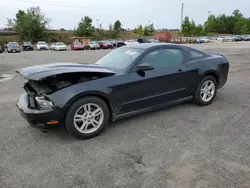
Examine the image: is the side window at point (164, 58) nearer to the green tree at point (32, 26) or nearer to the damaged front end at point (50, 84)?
the damaged front end at point (50, 84)

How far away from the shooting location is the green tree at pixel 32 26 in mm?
56281

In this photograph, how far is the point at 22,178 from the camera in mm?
2514

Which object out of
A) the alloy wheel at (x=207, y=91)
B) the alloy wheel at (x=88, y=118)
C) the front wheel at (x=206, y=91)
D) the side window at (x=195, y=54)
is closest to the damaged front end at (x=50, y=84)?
the alloy wheel at (x=88, y=118)

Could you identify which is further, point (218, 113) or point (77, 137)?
point (218, 113)

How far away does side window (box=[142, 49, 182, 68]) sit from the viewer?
408 centimetres

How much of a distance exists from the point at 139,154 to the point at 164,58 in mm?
2047

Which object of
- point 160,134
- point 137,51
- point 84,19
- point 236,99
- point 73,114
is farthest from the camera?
point 84,19

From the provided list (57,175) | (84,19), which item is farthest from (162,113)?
(84,19)

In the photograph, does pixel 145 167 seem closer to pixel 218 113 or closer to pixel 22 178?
pixel 22 178

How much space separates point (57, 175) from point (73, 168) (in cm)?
21

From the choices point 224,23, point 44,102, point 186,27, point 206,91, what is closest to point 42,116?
point 44,102

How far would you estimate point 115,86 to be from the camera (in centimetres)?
357

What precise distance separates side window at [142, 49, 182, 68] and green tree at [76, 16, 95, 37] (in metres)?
64.0

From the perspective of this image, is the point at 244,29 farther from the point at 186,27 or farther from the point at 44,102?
the point at 44,102
